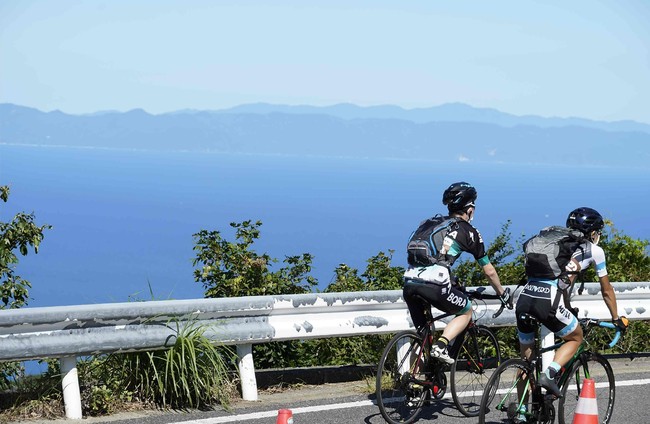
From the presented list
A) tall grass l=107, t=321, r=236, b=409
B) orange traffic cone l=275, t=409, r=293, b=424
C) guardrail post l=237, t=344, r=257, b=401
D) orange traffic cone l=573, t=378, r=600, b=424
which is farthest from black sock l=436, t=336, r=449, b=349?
orange traffic cone l=275, t=409, r=293, b=424

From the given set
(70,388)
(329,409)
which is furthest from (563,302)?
(70,388)

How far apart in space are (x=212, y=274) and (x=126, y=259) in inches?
5974

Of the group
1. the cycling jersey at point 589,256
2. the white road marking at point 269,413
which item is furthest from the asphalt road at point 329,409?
the cycling jersey at point 589,256

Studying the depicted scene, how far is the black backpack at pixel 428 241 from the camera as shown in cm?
712

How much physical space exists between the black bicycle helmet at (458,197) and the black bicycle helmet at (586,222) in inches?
32.9

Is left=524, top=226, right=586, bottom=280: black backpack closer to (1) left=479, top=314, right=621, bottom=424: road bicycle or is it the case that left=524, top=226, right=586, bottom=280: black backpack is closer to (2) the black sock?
(1) left=479, top=314, right=621, bottom=424: road bicycle

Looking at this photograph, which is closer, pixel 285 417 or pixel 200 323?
pixel 285 417

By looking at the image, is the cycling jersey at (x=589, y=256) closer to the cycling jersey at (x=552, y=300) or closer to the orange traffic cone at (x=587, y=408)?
the cycling jersey at (x=552, y=300)

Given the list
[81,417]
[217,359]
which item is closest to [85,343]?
[81,417]

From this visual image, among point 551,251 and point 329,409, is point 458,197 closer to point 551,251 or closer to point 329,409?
point 551,251

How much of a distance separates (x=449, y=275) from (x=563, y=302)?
898 mm

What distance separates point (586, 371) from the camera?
689cm

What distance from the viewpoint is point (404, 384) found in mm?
6996

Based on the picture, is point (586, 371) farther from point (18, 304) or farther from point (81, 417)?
point (18, 304)
